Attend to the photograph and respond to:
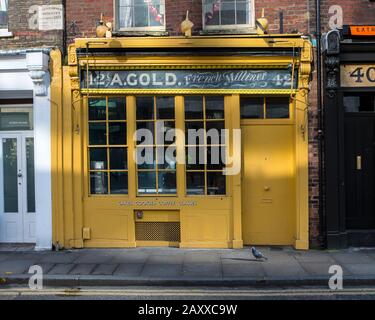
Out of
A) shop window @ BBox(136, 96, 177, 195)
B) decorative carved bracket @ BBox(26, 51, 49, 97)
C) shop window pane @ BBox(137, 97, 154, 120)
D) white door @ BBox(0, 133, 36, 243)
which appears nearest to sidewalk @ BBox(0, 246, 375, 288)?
white door @ BBox(0, 133, 36, 243)

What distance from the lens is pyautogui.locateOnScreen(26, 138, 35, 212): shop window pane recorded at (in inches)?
387

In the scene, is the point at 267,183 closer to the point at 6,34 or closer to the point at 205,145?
the point at 205,145

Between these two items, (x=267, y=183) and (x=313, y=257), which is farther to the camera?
(x=267, y=183)

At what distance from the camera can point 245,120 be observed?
935 centimetres

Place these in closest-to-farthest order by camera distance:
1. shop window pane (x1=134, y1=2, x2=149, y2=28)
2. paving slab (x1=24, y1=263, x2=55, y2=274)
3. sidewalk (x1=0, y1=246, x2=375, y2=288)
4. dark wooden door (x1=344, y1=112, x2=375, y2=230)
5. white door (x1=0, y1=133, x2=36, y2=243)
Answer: sidewalk (x1=0, y1=246, x2=375, y2=288), paving slab (x1=24, y1=263, x2=55, y2=274), dark wooden door (x1=344, y1=112, x2=375, y2=230), shop window pane (x1=134, y1=2, x2=149, y2=28), white door (x1=0, y1=133, x2=36, y2=243)

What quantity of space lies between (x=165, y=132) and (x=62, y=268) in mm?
3197

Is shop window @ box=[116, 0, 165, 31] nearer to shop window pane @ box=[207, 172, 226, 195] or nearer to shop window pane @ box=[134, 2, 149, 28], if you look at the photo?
shop window pane @ box=[134, 2, 149, 28]

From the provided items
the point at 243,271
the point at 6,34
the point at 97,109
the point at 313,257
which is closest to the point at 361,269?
the point at 313,257

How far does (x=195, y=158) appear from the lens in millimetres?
9305

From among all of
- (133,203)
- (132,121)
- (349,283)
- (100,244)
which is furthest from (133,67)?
(349,283)

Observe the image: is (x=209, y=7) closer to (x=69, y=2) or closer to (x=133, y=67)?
(x=133, y=67)

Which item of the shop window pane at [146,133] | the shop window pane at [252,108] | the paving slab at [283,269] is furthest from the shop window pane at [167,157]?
the paving slab at [283,269]

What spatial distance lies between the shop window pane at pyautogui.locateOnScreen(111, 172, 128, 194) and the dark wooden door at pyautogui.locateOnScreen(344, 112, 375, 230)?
4273mm

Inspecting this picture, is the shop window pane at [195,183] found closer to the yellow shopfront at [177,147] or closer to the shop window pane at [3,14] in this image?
the yellow shopfront at [177,147]
